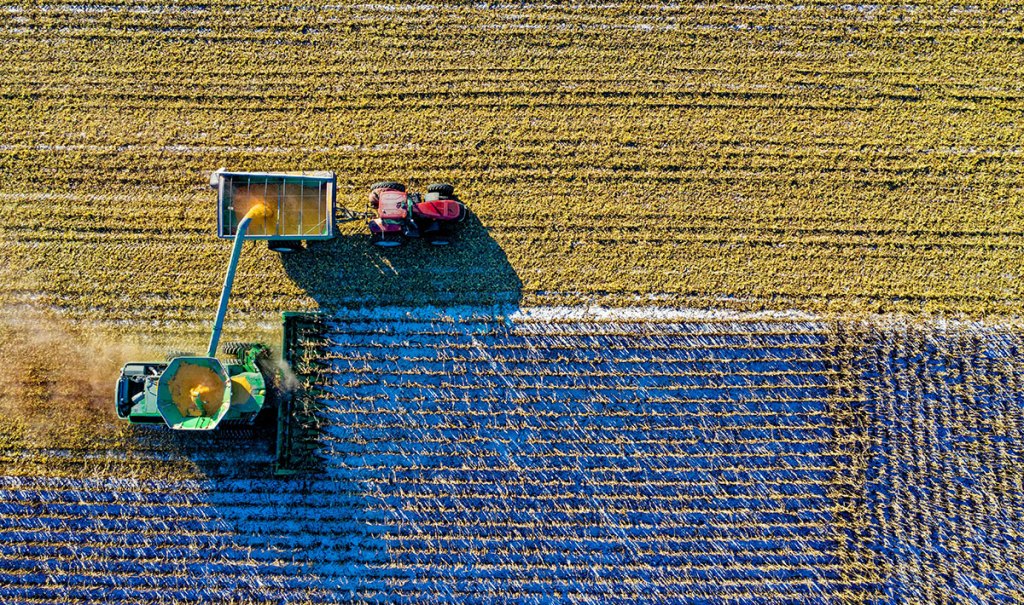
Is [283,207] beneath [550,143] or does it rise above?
beneath

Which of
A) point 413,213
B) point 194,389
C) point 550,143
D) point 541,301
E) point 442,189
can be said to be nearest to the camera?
point 194,389

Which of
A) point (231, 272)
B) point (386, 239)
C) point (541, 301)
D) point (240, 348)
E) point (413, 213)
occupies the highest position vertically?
point (413, 213)

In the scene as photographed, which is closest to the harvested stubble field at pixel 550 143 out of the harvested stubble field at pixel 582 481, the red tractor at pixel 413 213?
the red tractor at pixel 413 213

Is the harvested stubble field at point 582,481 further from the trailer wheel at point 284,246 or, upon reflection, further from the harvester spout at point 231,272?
the harvester spout at point 231,272

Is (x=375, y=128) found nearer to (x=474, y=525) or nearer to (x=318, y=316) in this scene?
(x=318, y=316)

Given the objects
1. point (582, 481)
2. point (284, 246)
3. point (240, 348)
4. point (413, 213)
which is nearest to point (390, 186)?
point (413, 213)

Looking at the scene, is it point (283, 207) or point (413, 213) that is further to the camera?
point (413, 213)

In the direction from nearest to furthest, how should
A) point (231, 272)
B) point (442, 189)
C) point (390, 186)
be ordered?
point (231, 272), point (390, 186), point (442, 189)

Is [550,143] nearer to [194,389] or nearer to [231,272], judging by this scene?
[231,272]
